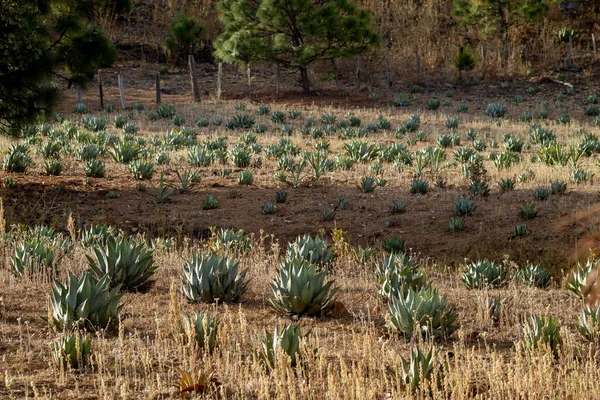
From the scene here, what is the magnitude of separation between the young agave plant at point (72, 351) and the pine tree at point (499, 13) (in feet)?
97.6

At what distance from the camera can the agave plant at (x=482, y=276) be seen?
24.6 feet

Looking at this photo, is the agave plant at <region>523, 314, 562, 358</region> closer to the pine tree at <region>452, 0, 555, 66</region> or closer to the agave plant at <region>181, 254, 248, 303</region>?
the agave plant at <region>181, 254, 248, 303</region>

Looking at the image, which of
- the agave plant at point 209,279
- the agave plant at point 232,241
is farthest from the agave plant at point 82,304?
the agave plant at point 232,241

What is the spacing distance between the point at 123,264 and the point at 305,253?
2182 mm

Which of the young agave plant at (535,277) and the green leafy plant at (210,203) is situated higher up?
the green leafy plant at (210,203)

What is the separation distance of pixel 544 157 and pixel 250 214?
271 inches

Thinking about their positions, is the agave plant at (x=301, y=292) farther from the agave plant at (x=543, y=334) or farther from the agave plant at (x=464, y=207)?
the agave plant at (x=464, y=207)

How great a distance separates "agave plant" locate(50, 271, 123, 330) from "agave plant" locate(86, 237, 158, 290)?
3.99 ft

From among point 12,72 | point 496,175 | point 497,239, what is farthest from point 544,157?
point 12,72

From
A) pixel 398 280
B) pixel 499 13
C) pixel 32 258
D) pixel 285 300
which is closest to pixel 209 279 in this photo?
pixel 285 300

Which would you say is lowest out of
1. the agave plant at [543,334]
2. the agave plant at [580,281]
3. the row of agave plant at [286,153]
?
the agave plant at [580,281]

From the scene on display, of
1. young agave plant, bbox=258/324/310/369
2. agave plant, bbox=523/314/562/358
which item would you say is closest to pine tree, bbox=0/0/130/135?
young agave plant, bbox=258/324/310/369

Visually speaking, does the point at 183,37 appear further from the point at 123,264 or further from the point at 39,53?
the point at 123,264

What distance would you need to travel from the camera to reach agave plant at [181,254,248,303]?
6105mm
